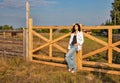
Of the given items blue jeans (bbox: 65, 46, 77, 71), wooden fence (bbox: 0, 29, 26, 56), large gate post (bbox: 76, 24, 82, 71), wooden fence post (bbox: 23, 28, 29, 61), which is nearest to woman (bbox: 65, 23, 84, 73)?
blue jeans (bbox: 65, 46, 77, 71)

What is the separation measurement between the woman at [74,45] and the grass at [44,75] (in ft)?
1.32

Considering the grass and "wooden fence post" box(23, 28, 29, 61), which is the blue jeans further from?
"wooden fence post" box(23, 28, 29, 61)

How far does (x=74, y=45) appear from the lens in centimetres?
1134

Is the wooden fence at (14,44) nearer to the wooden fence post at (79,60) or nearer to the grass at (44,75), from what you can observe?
the grass at (44,75)

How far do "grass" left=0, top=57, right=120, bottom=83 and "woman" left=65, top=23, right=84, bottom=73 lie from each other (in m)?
0.40

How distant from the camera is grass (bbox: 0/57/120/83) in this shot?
970 centimetres

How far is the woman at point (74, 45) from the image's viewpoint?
11.3 m

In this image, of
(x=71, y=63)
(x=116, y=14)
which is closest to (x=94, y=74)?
(x=71, y=63)

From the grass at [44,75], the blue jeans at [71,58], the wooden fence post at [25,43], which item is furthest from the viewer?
the wooden fence post at [25,43]

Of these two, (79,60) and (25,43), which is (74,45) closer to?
(79,60)

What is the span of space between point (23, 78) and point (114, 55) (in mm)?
5617

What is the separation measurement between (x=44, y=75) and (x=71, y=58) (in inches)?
53.8

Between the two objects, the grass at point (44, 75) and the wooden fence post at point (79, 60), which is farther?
the wooden fence post at point (79, 60)

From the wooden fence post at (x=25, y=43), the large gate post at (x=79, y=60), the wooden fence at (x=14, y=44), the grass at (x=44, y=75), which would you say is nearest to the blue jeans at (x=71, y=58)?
the large gate post at (x=79, y=60)
